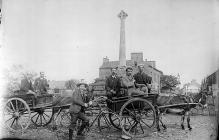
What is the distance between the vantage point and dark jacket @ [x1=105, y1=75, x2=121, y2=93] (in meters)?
5.52

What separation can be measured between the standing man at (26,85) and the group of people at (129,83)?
83.9 inches

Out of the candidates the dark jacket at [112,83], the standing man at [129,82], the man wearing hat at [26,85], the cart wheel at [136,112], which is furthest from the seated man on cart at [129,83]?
the man wearing hat at [26,85]

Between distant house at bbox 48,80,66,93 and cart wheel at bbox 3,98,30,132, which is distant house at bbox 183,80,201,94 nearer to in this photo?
distant house at bbox 48,80,66,93

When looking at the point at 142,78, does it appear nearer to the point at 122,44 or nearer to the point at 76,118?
the point at 122,44

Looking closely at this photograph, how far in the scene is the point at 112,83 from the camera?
18.3ft

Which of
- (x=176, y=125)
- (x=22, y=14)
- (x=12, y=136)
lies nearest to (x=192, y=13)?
(x=176, y=125)

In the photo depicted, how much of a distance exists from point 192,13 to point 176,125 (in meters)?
2.53

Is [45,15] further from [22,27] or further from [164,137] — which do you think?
[164,137]

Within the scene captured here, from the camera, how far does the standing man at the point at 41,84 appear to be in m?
6.07

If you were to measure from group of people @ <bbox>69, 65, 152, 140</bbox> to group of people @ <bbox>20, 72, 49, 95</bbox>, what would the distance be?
113 centimetres

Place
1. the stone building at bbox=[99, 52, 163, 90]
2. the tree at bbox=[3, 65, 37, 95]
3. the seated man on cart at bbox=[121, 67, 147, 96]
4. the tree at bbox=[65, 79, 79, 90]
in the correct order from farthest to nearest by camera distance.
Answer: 1. the tree at bbox=[3, 65, 37, 95]
2. the tree at bbox=[65, 79, 79, 90]
3. the stone building at bbox=[99, 52, 163, 90]
4. the seated man on cart at bbox=[121, 67, 147, 96]

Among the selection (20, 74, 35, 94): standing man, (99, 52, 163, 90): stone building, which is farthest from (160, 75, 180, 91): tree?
(20, 74, 35, 94): standing man

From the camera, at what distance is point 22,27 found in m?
6.16

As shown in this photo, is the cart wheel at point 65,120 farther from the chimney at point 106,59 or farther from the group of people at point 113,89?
the chimney at point 106,59
